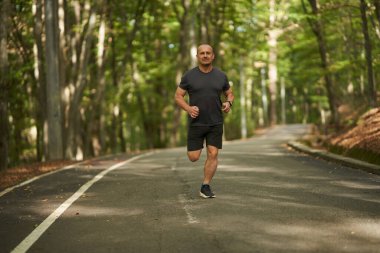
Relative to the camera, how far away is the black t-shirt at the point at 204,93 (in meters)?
8.12

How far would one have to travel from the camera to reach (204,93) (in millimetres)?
8109

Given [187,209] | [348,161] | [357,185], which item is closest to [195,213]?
[187,209]

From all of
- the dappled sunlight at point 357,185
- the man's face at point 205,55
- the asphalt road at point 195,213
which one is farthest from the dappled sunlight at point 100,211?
the dappled sunlight at point 357,185

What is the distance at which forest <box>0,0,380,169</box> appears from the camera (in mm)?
19375

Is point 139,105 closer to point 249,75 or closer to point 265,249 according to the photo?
point 249,75

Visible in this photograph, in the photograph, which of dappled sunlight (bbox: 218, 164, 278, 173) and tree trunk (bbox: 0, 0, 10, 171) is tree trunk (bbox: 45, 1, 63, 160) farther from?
dappled sunlight (bbox: 218, 164, 278, 173)

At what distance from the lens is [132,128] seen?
55219 mm

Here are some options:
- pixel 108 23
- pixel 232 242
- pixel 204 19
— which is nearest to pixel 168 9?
pixel 204 19

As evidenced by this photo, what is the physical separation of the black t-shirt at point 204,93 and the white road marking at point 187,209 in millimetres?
1007

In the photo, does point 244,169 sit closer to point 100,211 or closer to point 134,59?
point 100,211

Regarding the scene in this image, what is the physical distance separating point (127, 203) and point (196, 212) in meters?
1.26

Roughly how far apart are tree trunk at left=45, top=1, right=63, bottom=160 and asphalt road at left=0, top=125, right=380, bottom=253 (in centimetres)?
640

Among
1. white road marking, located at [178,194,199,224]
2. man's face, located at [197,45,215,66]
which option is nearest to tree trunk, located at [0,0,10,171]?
man's face, located at [197,45,215,66]

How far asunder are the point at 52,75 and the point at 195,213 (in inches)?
456
